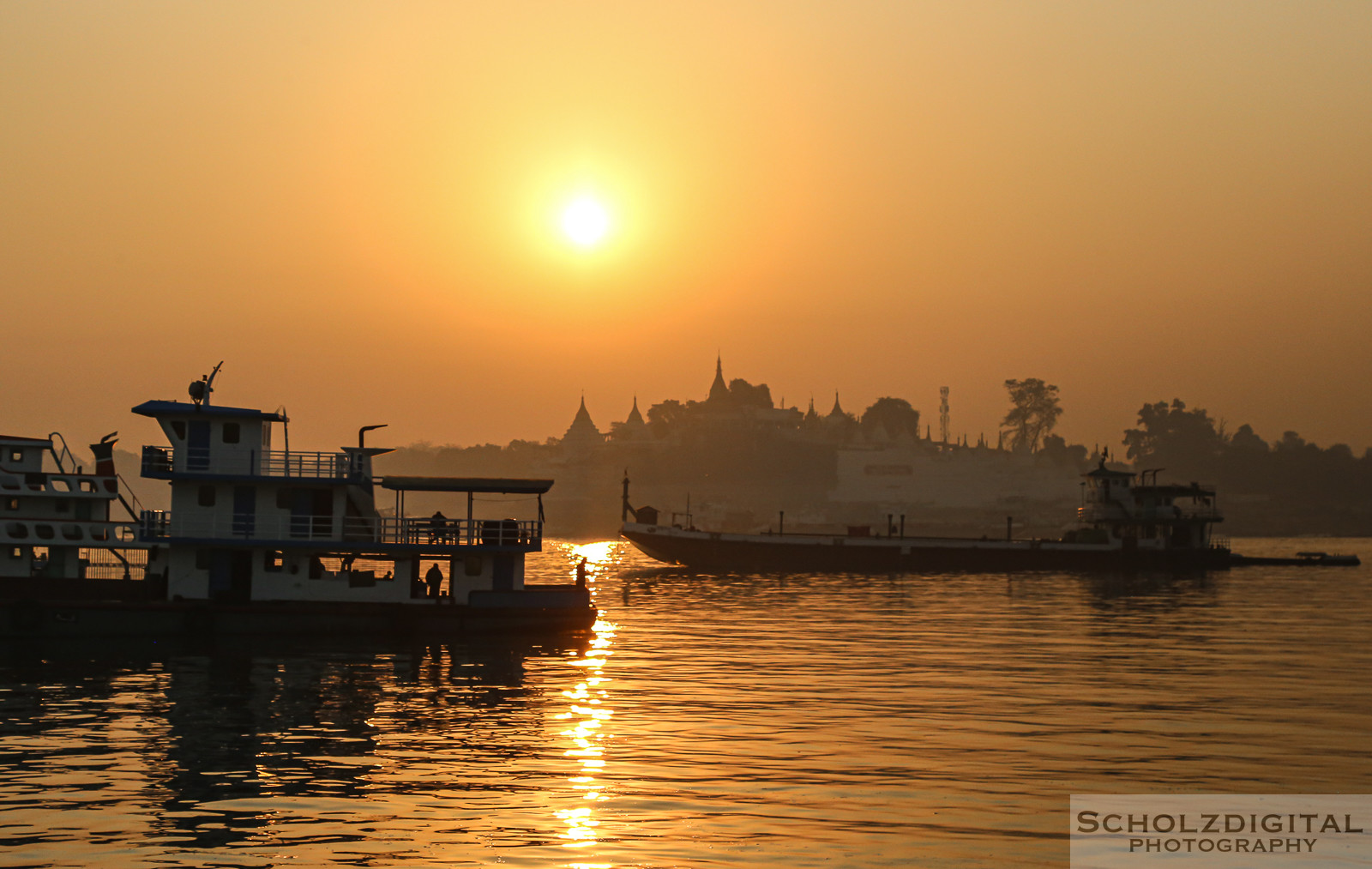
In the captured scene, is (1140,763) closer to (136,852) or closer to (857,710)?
(857,710)

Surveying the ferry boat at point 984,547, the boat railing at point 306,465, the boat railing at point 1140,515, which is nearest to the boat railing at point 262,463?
the boat railing at point 306,465

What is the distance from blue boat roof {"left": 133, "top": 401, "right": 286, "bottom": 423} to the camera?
147 feet

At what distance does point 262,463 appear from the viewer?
4544 centimetres

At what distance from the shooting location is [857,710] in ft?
104

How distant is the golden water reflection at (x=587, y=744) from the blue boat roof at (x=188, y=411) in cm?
1421

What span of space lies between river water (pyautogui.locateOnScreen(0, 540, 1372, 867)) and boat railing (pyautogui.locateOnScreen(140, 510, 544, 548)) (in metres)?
3.79

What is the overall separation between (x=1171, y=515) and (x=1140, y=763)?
9614cm

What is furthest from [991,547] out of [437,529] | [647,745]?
[647,745]

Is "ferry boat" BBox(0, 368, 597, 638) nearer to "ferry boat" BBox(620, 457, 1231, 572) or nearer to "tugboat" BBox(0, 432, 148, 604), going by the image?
"tugboat" BBox(0, 432, 148, 604)

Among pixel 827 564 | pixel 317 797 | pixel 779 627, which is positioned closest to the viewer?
pixel 317 797

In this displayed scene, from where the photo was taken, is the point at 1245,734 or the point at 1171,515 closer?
the point at 1245,734

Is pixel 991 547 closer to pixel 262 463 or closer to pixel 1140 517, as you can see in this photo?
pixel 1140 517

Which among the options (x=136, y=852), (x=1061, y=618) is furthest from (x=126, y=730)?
(x=1061, y=618)

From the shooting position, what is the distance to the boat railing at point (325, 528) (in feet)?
147
